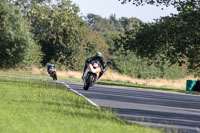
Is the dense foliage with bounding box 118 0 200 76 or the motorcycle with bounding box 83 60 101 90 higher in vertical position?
the dense foliage with bounding box 118 0 200 76

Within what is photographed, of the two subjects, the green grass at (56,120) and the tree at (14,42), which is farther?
the tree at (14,42)

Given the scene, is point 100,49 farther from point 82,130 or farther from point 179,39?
point 82,130

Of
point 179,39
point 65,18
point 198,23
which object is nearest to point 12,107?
point 198,23

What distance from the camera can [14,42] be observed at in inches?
2356

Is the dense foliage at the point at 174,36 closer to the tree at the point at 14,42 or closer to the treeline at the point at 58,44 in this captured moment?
the treeline at the point at 58,44

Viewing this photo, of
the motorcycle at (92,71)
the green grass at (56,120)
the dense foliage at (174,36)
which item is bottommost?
the green grass at (56,120)

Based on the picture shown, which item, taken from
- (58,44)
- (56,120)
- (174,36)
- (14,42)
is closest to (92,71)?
(56,120)

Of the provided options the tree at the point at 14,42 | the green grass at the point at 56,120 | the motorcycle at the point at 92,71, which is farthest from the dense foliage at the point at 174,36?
the green grass at the point at 56,120

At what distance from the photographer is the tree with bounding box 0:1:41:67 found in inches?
2341

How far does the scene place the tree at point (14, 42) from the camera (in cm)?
5946

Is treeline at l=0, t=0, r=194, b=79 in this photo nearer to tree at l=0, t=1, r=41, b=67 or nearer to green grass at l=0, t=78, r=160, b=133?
tree at l=0, t=1, r=41, b=67

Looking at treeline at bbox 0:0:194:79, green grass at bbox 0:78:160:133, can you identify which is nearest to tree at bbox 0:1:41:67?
treeline at bbox 0:0:194:79

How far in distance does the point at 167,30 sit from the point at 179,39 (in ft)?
5.09

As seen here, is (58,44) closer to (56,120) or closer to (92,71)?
(92,71)
